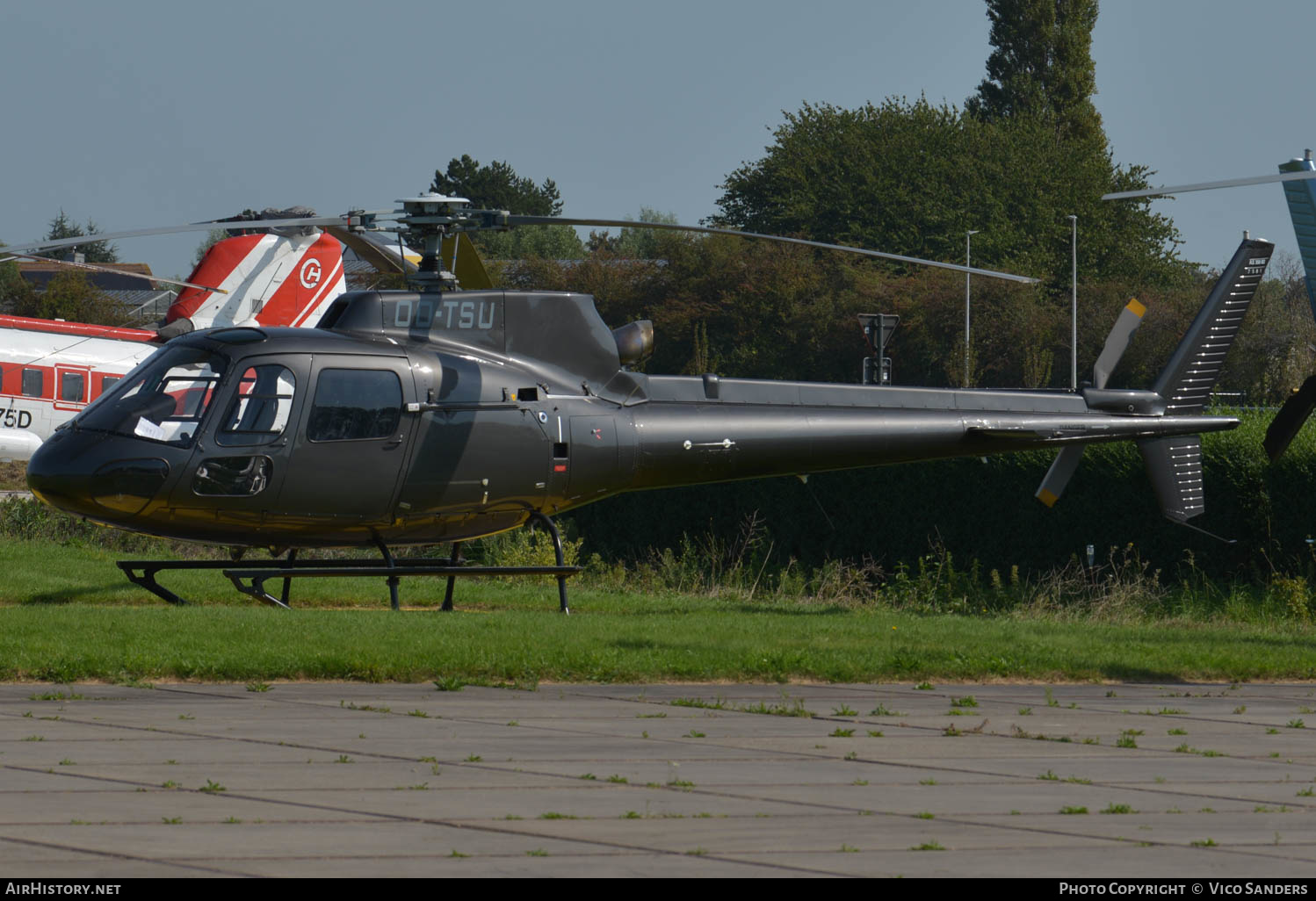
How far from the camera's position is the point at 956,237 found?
8281 cm

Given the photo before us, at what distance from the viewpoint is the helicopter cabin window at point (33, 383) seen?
98.4ft

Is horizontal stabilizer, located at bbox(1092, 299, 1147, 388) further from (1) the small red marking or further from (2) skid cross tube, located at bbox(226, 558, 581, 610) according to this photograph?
(1) the small red marking

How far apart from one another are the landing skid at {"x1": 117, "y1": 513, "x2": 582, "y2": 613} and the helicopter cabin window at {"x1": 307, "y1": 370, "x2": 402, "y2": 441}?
137 centimetres

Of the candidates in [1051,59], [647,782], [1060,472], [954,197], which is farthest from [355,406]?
[1051,59]

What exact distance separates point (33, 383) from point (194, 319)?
12.1 feet

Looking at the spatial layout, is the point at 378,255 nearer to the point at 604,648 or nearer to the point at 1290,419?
the point at 604,648

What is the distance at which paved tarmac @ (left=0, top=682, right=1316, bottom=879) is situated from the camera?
20.3ft

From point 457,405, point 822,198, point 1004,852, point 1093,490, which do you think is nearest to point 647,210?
point 822,198

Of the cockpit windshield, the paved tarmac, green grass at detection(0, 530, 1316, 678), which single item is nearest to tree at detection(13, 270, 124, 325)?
the cockpit windshield

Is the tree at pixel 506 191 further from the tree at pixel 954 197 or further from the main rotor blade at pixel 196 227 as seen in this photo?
the main rotor blade at pixel 196 227

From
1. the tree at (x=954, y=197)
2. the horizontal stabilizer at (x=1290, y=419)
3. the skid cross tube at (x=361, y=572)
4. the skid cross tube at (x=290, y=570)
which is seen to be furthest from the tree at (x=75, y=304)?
the horizontal stabilizer at (x=1290, y=419)

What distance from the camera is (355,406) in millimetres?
14328

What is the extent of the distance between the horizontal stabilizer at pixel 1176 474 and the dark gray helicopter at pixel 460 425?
0.08 feet
